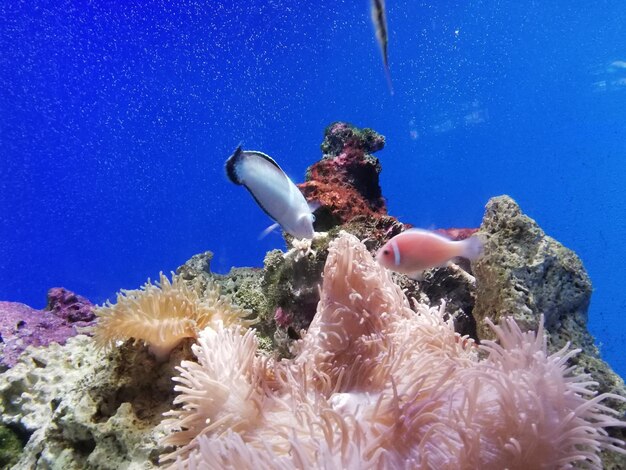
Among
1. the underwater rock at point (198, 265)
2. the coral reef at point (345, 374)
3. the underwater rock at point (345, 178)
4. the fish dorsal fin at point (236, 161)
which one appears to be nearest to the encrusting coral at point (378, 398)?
the coral reef at point (345, 374)

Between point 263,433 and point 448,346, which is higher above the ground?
point 448,346

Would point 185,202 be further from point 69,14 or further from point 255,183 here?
point 255,183

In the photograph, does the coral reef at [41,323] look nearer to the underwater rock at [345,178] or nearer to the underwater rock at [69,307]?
the underwater rock at [69,307]

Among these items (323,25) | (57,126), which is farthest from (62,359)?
(57,126)

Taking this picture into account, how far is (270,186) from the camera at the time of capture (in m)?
1.99

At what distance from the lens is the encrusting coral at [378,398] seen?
42.6 inches

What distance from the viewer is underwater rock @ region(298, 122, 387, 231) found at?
3564 millimetres

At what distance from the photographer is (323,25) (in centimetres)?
1648

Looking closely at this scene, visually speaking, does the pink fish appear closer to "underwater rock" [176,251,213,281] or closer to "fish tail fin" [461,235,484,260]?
"fish tail fin" [461,235,484,260]

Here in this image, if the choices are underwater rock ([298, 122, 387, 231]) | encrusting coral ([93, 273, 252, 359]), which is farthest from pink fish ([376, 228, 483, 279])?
underwater rock ([298, 122, 387, 231])

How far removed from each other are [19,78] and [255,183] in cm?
2068

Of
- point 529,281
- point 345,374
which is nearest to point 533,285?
point 529,281

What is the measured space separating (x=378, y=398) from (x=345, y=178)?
9.56ft

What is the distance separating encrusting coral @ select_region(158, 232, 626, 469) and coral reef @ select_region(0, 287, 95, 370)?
3.01m
